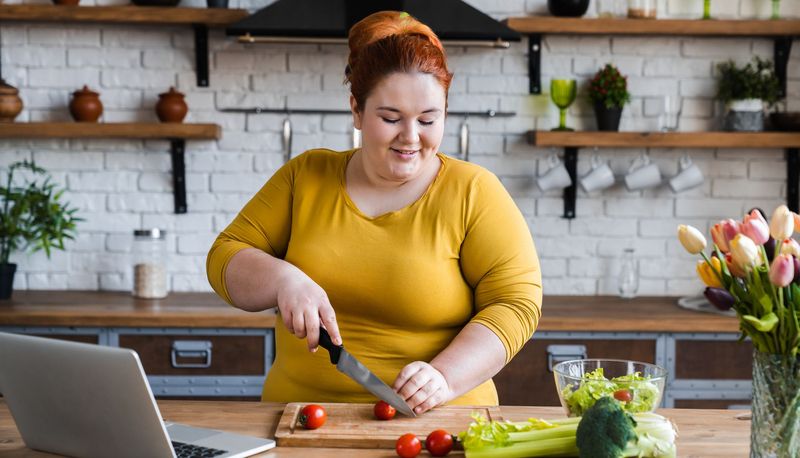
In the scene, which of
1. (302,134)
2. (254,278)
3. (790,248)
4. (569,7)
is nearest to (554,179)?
(569,7)

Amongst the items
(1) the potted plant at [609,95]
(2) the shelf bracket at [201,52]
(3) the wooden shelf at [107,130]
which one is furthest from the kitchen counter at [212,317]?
(2) the shelf bracket at [201,52]

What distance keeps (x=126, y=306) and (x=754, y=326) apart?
2451 mm

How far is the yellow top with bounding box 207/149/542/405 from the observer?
6.25 feet

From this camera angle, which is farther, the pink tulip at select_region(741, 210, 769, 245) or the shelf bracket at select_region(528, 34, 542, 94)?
the shelf bracket at select_region(528, 34, 542, 94)

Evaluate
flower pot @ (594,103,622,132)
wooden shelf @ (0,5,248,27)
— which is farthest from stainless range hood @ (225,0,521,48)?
flower pot @ (594,103,622,132)

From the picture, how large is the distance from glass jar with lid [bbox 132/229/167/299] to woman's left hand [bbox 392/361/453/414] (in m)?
1.95

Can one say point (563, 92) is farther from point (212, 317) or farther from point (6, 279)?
point (6, 279)

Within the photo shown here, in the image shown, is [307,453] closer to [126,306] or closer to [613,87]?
[126,306]

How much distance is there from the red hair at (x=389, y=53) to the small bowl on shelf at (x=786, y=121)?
6.85 feet

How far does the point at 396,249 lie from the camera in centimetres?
193

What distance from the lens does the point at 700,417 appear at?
1738 mm

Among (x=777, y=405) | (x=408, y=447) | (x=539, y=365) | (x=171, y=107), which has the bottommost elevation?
(x=539, y=365)

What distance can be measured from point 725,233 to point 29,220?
287 centimetres

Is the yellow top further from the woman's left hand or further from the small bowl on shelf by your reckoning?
the small bowl on shelf
